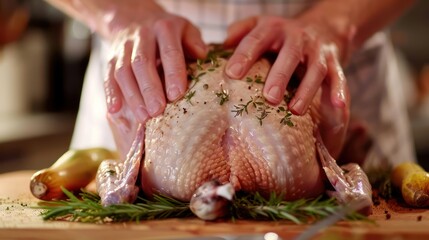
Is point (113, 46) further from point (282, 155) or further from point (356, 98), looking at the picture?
point (356, 98)

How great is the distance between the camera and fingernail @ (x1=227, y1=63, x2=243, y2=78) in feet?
5.96

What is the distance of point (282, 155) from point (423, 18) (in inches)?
165

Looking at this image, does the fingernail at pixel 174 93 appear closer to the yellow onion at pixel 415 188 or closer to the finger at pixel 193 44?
the finger at pixel 193 44

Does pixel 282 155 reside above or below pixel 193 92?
below

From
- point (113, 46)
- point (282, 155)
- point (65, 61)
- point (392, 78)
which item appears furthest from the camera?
point (65, 61)

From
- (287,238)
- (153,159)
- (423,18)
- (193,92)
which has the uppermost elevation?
(423,18)

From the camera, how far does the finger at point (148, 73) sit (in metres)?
1.80

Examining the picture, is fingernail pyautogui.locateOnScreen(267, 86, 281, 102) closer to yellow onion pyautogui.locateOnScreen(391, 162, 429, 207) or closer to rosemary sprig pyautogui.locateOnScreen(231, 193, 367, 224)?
rosemary sprig pyautogui.locateOnScreen(231, 193, 367, 224)

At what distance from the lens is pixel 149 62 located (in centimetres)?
189

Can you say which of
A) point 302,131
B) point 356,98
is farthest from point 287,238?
point 356,98

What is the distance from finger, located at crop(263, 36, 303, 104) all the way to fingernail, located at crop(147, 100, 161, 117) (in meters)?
0.27

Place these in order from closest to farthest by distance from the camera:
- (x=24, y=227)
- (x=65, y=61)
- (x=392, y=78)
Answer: (x=24, y=227), (x=392, y=78), (x=65, y=61)

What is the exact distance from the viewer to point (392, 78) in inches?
124

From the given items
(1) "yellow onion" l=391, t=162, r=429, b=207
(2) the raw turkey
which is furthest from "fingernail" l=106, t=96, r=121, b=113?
(1) "yellow onion" l=391, t=162, r=429, b=207
